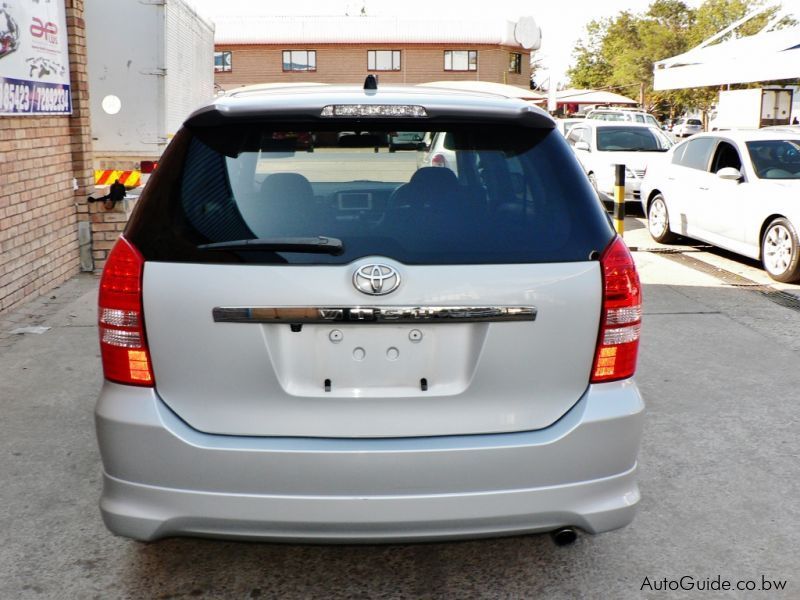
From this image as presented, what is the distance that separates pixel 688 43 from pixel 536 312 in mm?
71825

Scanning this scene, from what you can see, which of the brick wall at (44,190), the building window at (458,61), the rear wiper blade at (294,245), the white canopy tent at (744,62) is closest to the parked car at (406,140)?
the rear wiper blade at (294,245)

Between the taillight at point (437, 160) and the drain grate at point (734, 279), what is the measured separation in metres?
6.15

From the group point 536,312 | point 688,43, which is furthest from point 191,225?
point 688,43

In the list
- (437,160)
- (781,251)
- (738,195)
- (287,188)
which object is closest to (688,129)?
(738,195)

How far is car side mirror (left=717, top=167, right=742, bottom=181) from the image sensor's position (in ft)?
33.3

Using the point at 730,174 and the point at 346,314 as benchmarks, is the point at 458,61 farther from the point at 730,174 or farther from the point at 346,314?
the point at 346,314

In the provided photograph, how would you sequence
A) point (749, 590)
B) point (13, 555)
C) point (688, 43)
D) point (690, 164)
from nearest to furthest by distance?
1. point (749, 590)
2. point (13, 555)
3. point (690, 164)
4. point (688, 43)

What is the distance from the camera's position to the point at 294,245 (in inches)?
105

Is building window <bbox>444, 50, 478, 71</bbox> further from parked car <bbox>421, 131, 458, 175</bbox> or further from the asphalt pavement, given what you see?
parked car <bbox>421, 131, 458, 175</bbox>

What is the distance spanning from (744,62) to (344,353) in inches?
606

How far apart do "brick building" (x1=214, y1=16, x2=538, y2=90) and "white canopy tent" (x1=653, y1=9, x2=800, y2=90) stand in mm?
38454

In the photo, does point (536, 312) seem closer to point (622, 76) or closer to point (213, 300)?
point (213, 300)

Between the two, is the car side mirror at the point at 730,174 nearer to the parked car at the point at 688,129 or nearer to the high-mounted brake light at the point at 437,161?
the high-mounted brake light at the point at 437,161

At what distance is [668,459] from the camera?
14.8 feet
